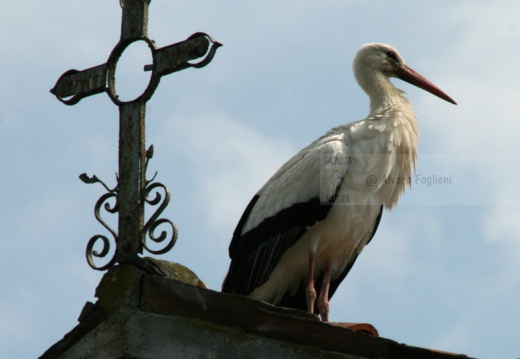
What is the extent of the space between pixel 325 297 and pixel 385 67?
2345 mm

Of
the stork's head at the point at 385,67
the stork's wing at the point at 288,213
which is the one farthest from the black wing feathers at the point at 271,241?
the stork's head at the point at 385,67

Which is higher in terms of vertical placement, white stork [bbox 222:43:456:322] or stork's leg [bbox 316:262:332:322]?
white stork [bbox 222:43:456:322]

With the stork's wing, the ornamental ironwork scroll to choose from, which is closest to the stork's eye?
the stork's wing

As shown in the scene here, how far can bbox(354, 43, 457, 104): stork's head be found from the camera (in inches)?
396

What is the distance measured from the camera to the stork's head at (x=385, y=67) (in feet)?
33.0

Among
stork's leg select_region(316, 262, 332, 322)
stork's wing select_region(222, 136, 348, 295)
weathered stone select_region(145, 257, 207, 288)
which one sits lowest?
weathered stone select_region(145, 257, 207, 288)

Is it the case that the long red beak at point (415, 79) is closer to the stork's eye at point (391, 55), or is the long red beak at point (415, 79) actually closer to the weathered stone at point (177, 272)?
the stork's eye at point (391, 55)

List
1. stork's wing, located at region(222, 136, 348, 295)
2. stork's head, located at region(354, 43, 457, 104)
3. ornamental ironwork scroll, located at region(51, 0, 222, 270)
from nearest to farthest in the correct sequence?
ornamental ironwork scroll, located at region(51, 0, 222, 270) < stork's wing, located at region(222, 136, 348, 295) < stork's head, located at region(354, 43, 457, 104)

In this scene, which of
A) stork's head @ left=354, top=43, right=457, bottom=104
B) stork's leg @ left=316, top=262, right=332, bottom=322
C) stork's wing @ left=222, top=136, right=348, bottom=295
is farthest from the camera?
stork's head @ left=354, top=43, right=457, bottom=104

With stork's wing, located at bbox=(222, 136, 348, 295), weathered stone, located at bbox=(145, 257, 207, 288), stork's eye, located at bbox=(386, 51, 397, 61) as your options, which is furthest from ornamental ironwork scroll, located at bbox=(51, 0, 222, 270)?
stork's eye, located at bbox=(386, 51, 397, 61)

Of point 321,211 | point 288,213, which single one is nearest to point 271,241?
point 288,213

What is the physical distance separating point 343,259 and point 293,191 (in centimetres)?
77

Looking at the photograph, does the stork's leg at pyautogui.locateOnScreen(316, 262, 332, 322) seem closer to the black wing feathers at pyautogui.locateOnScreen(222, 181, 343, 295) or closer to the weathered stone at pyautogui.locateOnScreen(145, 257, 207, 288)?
the black wing feathers at pyautogui.locateOnScreen(222, 181, 343, 295)

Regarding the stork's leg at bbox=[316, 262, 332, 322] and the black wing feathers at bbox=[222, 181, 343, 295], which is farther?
the stork's leg at bbox=[316, 262, 332, 322]
